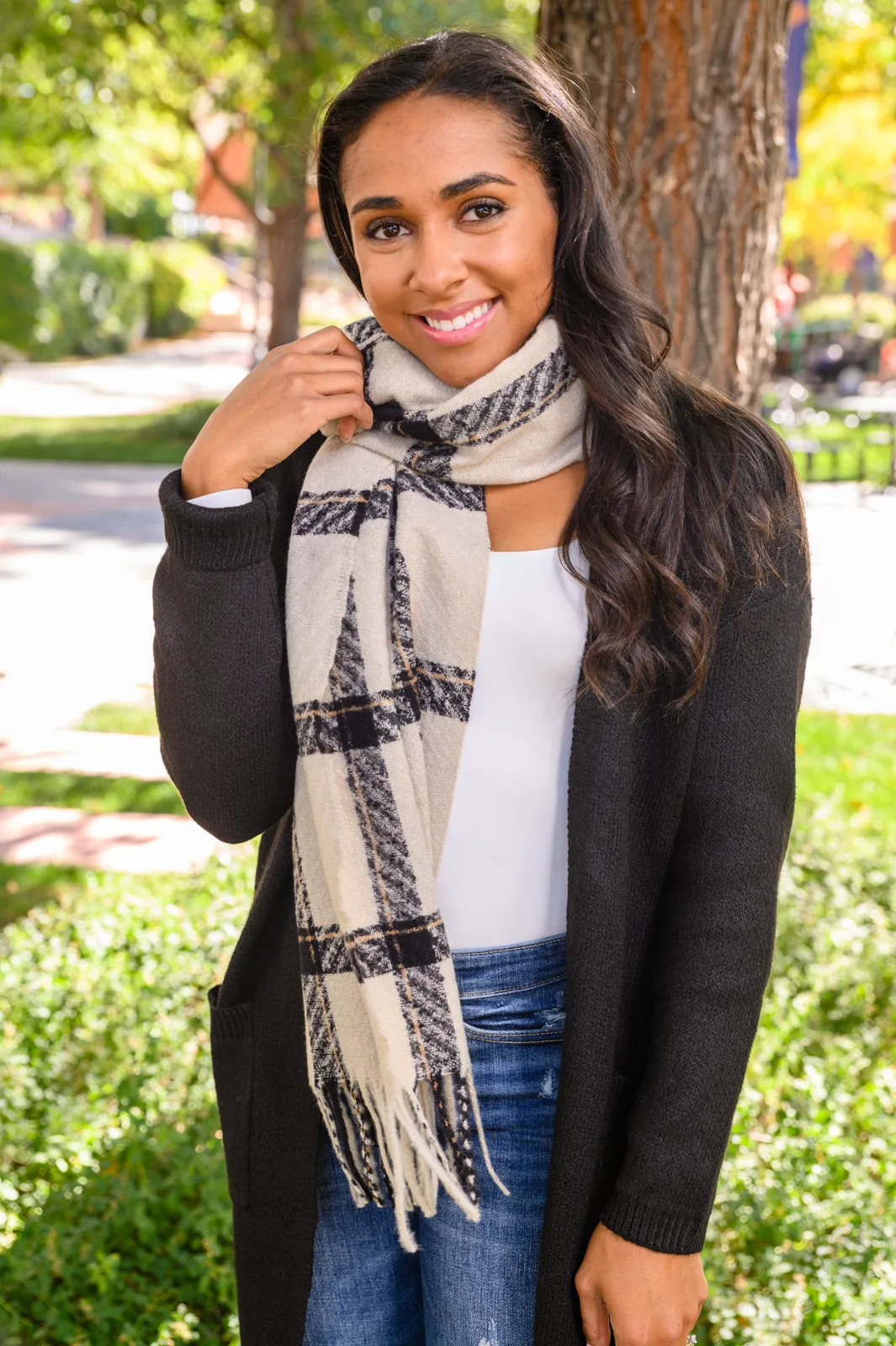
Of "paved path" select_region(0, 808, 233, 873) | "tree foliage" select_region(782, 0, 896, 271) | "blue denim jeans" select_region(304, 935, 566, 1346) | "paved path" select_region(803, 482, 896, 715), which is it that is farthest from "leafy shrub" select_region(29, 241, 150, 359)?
"blue denim jeans" select_region(304, 935, 566, 1346)

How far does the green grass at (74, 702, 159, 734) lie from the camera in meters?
6.59

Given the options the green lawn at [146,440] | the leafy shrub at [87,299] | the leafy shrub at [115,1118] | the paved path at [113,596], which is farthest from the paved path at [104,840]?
the leafy shrub at [87,299]

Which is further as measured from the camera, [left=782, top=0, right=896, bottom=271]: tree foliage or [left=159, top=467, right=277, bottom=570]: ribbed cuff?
[left=782, top=0, right=896, bottom=271]: tree foliage

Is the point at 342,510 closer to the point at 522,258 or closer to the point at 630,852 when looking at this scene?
the point at 522,258

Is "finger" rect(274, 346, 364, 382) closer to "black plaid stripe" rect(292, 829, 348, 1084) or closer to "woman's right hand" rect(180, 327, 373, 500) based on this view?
"woman's right hand" rect(180, 327, 373, 500)

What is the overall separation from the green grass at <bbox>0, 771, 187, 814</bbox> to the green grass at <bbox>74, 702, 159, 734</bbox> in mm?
580

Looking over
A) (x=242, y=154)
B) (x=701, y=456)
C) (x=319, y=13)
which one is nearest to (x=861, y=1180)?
(x=701, y=456)

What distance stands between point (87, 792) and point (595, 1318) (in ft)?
14.8

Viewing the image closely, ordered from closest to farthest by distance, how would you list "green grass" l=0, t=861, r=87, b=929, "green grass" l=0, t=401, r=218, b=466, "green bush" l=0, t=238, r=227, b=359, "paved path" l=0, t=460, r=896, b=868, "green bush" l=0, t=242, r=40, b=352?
1. "green grass" l=0, t=861, r=87, b=929
2. "paved path" l=0, t=460, r=896, b=868
3. "green grass" l=0, t=401, r=218, b=466
4. "green bush" l=0, t=242, r=40, b=352
5. "green bush" l=0, t=238, r=227, b=359

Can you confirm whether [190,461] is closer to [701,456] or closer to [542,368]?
[542,368]

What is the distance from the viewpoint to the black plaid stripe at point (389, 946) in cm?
166

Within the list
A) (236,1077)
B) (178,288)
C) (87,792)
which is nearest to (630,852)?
(236,1077)

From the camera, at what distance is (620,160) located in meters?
2.97

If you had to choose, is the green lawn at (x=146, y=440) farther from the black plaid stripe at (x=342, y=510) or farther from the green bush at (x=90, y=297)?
the black plaid stripe at (x=342, y=510)
